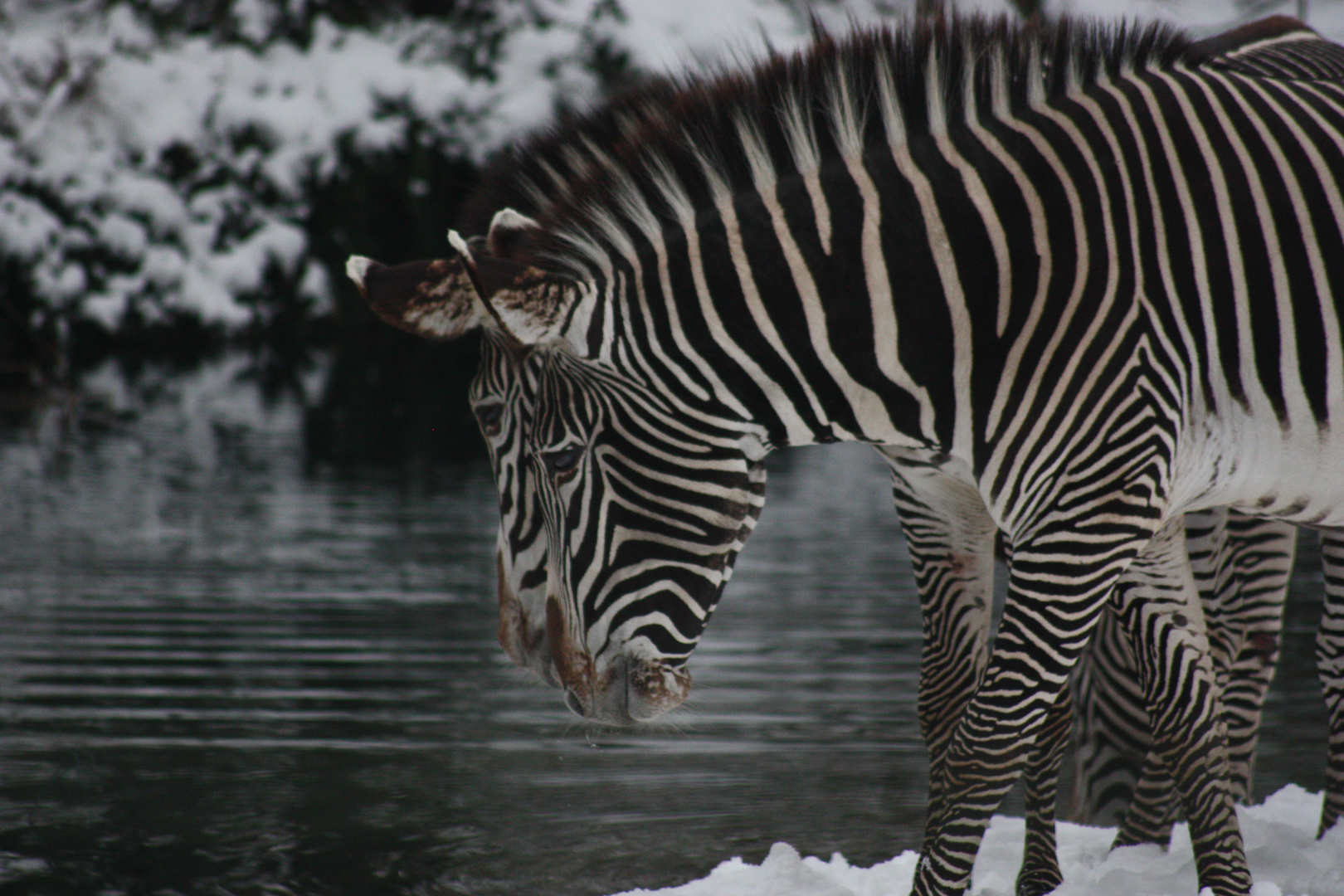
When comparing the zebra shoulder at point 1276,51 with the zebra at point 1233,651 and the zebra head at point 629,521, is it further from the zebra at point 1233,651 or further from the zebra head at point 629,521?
the zebra head at point 629,521

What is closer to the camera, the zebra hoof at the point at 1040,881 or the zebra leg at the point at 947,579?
the zebra leg at the point at 947,579

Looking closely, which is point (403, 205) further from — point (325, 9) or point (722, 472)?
point (722, 472)

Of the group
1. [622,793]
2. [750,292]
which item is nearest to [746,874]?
[622,793]

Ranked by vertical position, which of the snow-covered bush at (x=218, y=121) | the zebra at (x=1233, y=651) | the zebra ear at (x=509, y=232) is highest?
the snow-covered bush at (x=218, y=121)

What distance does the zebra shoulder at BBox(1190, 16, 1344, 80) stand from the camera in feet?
14.2

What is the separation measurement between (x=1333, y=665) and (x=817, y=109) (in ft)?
7.62

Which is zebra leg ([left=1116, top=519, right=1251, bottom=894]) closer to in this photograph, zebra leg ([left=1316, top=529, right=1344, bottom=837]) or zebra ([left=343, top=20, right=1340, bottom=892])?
zebra ([left=343, top=20, right=1340, bottom=892])

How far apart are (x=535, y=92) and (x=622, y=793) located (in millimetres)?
21137

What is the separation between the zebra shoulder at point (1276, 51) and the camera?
4332 mm

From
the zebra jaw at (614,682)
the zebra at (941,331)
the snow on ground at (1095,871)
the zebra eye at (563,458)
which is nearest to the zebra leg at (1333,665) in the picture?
A: the snow on ground at (1095,871)

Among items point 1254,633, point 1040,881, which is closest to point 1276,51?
point 1254,633

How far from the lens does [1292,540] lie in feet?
16.0

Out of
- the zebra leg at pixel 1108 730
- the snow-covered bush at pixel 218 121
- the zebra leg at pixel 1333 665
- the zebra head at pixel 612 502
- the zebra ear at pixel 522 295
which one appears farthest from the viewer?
the snow-covered bush at pixel 218 121

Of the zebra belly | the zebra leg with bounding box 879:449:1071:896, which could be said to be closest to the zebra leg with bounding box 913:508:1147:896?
the zebra belly
